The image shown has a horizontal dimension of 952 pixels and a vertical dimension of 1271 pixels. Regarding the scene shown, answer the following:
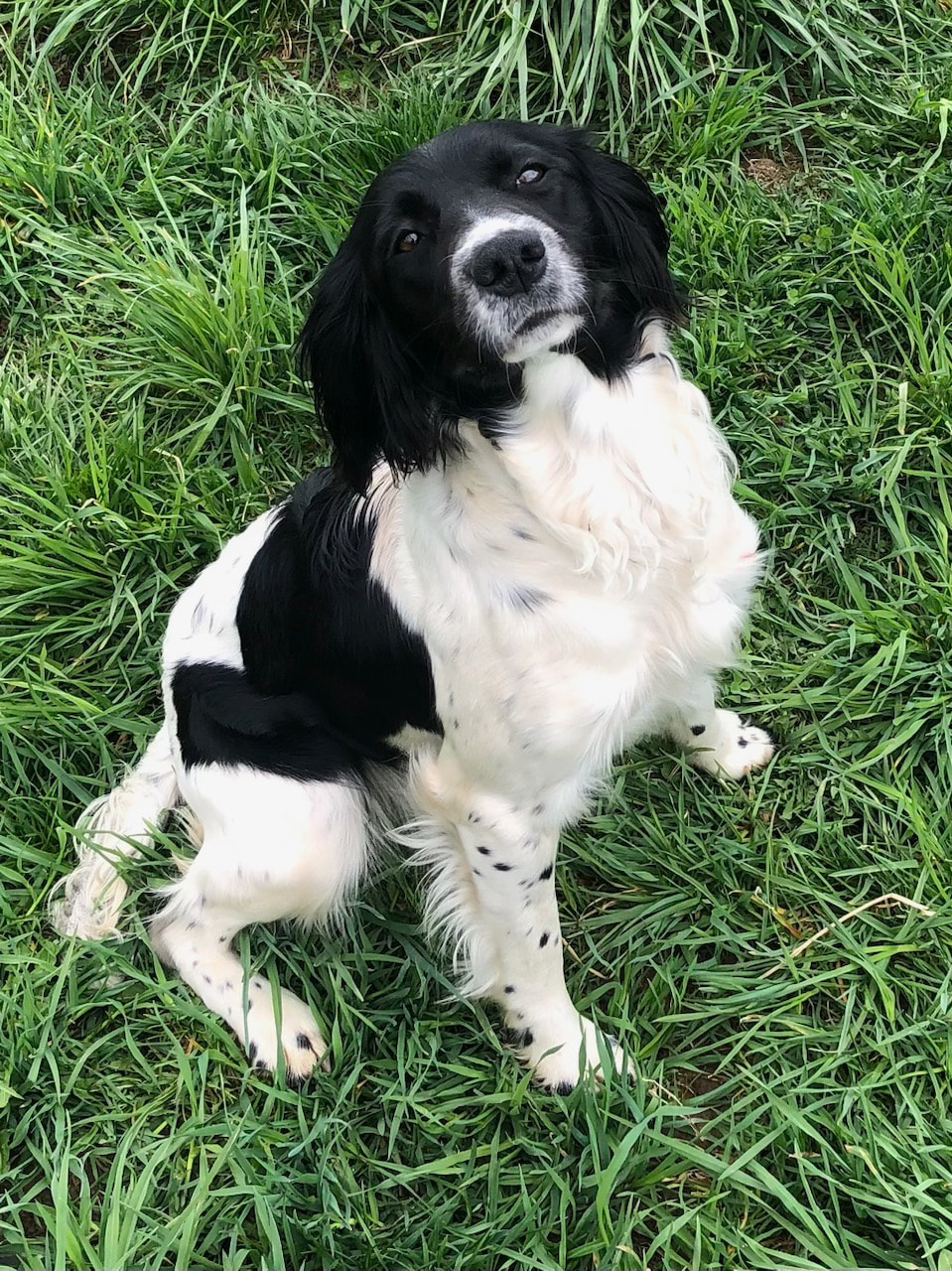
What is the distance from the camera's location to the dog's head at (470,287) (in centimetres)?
202

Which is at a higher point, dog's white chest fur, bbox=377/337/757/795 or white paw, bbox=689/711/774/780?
dog's white chest fur, bbox=377/337/757/795

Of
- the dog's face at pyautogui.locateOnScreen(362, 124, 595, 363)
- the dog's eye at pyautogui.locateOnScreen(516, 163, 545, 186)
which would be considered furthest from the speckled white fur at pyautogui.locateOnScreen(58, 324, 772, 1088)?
the dog's eye at pyautogui.locateOnScreen(516, 163, 545, 186)

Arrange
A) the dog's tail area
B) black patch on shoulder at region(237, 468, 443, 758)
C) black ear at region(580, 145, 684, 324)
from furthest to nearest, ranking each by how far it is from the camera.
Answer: the dog's tail area → black patch on shoulder at region(237, 468, 443, 758) → black ear at region(580, 145, 684, 324)

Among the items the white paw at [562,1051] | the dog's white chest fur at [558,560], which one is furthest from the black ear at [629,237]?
the white paw at [562,1051]

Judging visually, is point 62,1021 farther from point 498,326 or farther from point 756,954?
point 498,326

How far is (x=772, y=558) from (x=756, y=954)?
1.25m

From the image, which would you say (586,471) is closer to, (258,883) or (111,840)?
(258,883)

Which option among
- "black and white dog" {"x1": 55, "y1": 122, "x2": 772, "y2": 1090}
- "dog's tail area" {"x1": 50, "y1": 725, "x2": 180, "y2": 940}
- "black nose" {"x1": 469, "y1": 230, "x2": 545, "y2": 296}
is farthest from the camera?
"dog's tail area" {"x1": 50, "y1": 725, "x2": 180, "y2": 940}

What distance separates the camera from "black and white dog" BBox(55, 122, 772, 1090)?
6.95 ft

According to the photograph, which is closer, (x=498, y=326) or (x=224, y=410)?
(x=498, y=326)

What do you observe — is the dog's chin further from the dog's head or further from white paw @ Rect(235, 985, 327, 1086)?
white paw @ Rect(235, 985, 327, 1086)

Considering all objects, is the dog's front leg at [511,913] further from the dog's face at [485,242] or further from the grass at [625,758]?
the dog's face at [485,242]

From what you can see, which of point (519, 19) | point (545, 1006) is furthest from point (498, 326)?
point (519, 19)

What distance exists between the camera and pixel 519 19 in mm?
3961
